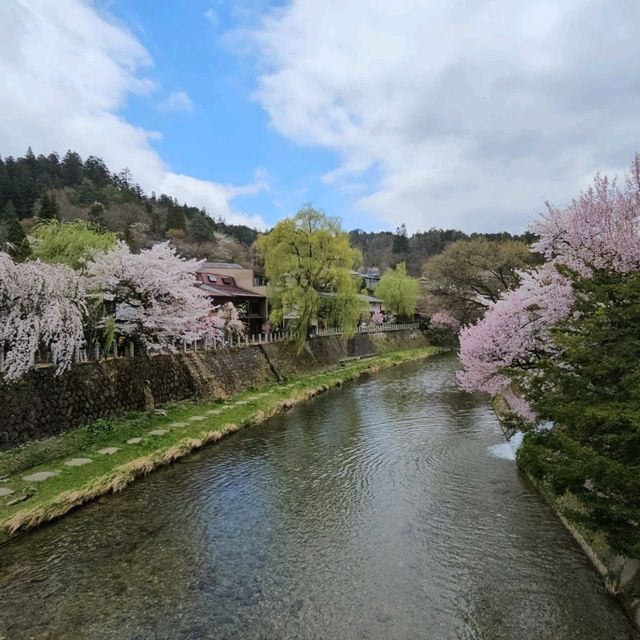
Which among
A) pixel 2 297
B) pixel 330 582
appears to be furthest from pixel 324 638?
pixel 2 297

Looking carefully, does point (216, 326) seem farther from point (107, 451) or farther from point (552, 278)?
point (552, 278)

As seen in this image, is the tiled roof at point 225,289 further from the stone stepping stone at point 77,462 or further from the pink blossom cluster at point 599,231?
the pink blossom cluster at point 599,231

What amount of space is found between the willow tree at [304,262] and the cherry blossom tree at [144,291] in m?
11.6

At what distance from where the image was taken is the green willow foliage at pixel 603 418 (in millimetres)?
5551

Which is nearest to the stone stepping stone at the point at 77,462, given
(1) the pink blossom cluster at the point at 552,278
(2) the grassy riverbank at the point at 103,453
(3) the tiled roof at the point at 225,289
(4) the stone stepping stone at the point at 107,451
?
(2) the grassy riverbank at the point at 103,453

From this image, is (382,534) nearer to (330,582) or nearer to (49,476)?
(330,582)

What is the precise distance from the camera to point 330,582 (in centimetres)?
771

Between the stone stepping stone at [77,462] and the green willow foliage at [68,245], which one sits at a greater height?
the green willow foliage at [68,245]

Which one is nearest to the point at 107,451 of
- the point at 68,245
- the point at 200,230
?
the point at 68,245

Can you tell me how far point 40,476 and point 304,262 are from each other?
20787 millimetres

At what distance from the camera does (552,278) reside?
11.7 meters

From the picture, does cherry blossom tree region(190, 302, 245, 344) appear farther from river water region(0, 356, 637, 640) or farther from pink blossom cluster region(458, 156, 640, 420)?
pink blossom cluster region(458, 156, 640, 420)

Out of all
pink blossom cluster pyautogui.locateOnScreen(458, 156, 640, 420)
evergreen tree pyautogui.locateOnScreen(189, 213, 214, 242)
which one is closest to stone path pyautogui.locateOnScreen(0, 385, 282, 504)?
pink blossom cluster pyautogui.locateOnScreen(458, 156, 640, 420)

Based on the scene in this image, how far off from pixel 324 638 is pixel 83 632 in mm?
3487
